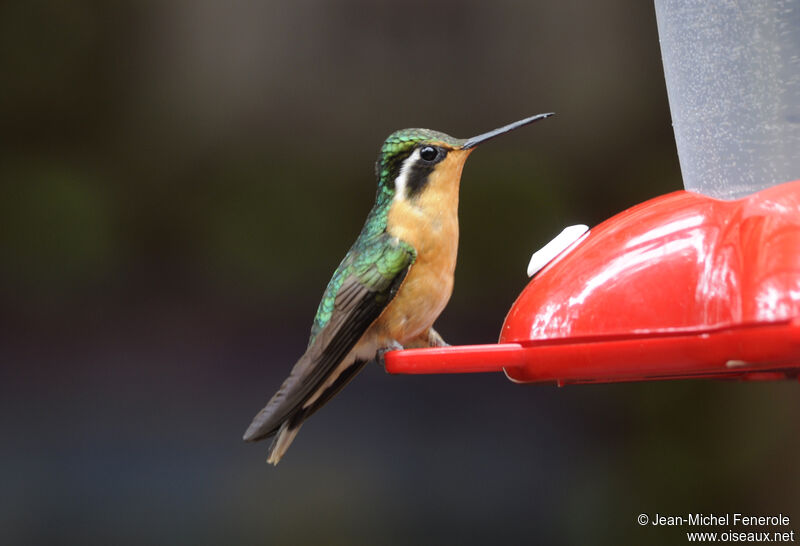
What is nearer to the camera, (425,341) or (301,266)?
(425,341)

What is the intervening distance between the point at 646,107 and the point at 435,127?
3.18 feet

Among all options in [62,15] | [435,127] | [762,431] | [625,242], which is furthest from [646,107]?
[625,242]

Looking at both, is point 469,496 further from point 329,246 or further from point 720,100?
point 720,100

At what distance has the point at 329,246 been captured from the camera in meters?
3.98

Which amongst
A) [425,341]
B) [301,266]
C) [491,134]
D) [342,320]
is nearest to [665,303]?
[491,134]

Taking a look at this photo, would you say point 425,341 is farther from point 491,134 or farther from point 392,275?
point 491,134

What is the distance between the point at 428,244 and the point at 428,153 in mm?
197

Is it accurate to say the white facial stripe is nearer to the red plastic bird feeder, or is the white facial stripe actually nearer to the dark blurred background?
the red plastic bird feeder

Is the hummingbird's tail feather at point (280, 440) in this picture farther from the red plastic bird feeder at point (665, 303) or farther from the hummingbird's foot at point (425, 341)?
the red plastic bird feeder at point (665, 303)

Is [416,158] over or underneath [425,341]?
over

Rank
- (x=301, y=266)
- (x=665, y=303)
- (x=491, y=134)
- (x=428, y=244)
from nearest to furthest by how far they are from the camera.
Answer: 1. (x=665, y=303)
2. (x=491, y=134)
3. (x=428, y=244)
4. (x=301, y=266)

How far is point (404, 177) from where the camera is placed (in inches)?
79.6

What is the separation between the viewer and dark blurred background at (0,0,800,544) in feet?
12.3

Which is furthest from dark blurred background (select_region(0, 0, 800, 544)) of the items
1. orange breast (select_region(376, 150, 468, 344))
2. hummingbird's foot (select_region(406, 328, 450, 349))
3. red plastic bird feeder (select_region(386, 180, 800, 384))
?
red plastic bird feeder (select_region(386, 180, 800, 384))
